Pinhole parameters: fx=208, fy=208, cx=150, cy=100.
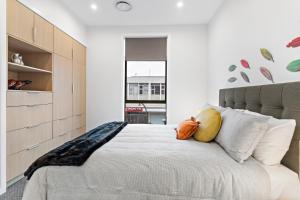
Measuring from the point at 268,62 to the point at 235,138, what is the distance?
0.88 meters

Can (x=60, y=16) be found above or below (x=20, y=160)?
above

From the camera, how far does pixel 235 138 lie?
1504mm

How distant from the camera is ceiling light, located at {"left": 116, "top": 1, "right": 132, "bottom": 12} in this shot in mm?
3479

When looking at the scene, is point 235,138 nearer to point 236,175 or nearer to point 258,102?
point 236,175

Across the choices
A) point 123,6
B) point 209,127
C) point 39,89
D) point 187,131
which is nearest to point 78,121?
point 39,89

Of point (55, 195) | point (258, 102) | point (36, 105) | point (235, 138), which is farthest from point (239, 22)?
point (36, 105)

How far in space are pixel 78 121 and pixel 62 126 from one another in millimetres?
670

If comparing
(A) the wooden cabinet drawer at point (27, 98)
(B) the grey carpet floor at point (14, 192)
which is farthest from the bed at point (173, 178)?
(A) the wooden cabinet drawer at point (27, 98)

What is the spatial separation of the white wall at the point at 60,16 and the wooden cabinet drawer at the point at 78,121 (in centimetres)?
156

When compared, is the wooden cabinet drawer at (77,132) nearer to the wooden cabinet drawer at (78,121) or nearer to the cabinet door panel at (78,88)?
the wooden cabinet drawer at (78,121)

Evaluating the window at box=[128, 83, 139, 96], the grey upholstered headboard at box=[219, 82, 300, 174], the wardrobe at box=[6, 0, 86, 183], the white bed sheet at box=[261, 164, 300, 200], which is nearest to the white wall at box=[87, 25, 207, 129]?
the wardrobe at box=[6, 0, 86, 183]

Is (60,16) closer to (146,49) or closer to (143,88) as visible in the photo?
(146,49)

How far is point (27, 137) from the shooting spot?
2.62 metres

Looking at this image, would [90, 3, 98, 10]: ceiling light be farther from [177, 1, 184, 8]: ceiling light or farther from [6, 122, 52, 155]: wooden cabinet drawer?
[6, 122, 52, 155]: wooden cabinet drawer
